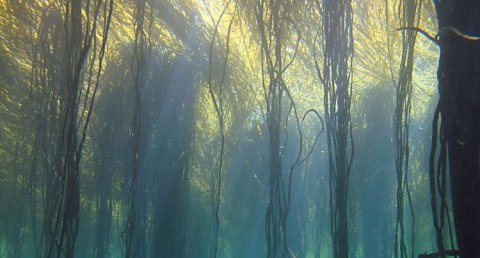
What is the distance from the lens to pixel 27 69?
27.6 feet

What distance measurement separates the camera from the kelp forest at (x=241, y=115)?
8.68 feet

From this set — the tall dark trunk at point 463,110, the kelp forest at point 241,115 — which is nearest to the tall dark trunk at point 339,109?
the kelp forest at point 241,115

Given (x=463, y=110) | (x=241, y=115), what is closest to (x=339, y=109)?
(x=463, y=110)

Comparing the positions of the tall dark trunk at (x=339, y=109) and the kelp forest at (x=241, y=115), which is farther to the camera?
the tall dark trunk at (x=339, y=109)

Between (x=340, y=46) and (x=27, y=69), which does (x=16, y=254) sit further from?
(x=340, y=46)

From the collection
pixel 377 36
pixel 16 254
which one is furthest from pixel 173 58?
pixel 16 254

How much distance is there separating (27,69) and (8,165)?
922cm

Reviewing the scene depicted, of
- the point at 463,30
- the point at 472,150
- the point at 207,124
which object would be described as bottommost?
the point at 472,150

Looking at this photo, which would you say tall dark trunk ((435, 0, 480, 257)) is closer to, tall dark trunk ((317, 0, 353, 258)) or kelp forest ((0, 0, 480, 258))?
kelp forest ((0, 0, 480, 258))

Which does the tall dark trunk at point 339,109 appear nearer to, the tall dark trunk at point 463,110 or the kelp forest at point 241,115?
the kelp forest at point 241,115

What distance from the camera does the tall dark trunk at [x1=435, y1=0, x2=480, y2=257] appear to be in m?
1.76

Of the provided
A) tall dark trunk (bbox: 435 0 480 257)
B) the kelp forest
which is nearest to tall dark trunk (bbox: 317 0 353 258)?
the kelp forest

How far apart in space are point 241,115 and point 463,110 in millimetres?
7992

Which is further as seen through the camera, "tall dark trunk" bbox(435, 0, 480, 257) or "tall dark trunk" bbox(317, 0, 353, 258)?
"tall dark trunk" bbox(317, 0, 353, 258)
